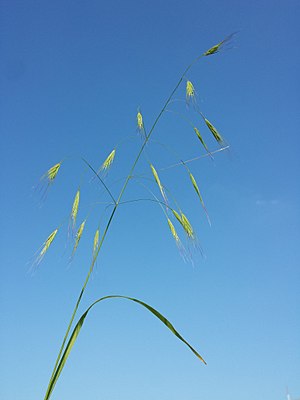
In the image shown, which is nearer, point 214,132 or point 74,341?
point 74,341

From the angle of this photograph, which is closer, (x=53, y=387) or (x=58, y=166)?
(x=53, y=387)

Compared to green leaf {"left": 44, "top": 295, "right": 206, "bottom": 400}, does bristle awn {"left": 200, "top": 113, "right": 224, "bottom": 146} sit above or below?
above

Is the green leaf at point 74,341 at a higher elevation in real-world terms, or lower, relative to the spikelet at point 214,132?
lower

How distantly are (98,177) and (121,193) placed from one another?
154 millimetres

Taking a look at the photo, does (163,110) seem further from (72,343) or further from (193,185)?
(72,343)

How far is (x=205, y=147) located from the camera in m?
1.29

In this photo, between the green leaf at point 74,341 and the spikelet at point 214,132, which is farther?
the spikelet at point 214,132

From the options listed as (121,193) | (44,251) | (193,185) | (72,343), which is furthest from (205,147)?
(72,343)

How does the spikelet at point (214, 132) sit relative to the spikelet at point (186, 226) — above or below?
above

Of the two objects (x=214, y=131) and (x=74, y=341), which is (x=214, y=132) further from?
(x=74, y=341)

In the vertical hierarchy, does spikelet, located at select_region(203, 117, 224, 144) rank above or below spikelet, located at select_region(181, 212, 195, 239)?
above

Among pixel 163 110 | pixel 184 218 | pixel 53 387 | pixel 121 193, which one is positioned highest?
pixel 163 110

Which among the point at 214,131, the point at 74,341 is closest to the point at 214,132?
the point at 214,131

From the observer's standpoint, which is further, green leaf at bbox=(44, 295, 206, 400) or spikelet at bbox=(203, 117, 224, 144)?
spikelet at bbox=(203, 117, 224, 144)
